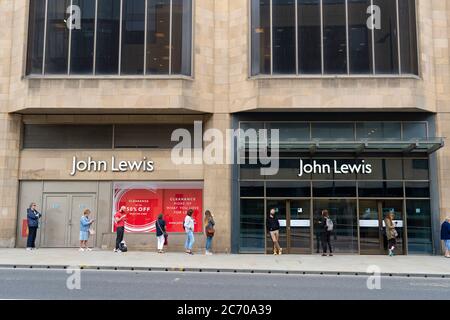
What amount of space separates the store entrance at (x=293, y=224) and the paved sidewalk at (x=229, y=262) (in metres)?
1.11

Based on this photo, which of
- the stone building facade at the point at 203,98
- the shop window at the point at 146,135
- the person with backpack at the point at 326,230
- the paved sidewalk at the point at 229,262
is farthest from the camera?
the shop window at the point at 146,135

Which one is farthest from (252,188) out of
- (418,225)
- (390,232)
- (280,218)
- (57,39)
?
(57,39)

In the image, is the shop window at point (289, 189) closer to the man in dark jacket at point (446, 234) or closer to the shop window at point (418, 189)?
the shop window at point (418, 189)

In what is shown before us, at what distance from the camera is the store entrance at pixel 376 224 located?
18641 mm

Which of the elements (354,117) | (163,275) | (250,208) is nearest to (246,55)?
(354,117)

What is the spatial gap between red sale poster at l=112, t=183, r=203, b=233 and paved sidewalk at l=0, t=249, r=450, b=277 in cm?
189

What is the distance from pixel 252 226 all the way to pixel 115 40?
9.61m

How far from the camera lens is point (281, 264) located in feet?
48.8

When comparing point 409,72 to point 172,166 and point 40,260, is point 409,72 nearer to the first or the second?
point 172,166

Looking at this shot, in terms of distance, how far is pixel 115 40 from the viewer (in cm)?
1903

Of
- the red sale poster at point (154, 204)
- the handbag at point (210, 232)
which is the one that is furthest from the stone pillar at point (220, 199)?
Result: the handbag at point (210, 232)

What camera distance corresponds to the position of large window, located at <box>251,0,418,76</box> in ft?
61.5

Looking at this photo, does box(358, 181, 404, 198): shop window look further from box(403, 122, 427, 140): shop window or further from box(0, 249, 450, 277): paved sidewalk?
box(0, 249, 450, 277): paved sidewalk

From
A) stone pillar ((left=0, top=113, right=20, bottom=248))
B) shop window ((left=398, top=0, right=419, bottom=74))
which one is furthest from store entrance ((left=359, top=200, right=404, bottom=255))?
stone pillar ((left=0, top=113, right=20, bottom=248))
